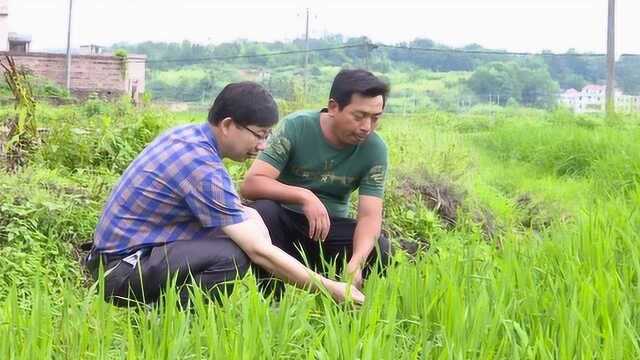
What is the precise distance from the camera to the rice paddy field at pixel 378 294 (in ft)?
7.17

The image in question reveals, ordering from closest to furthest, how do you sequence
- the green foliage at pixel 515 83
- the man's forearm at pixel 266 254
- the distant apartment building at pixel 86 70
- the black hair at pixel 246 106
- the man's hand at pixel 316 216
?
the man's forearm at pixel 266 254 < the black hair at pixel 246 106 < the man's hand at pixel 316 216 < the green foliage at pixel 515 83 < the distant apartment building at pixel 86 70

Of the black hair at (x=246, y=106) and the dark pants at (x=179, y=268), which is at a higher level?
the black hair at (x=246, y=106)

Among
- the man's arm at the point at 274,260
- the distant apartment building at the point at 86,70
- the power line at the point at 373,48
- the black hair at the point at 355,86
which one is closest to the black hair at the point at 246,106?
the man's arm at the point at 274,260

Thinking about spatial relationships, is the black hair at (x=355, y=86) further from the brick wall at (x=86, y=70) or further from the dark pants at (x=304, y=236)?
the brick wall at (x=86, y=70)

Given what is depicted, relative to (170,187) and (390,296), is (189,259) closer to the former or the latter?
(170,187)

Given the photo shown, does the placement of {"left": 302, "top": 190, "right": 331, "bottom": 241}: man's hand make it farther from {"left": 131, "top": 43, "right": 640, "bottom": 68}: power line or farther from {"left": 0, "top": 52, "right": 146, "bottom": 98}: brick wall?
{"left": 0, "top": 52, "right": 146, "bottom": 98}: brick wall

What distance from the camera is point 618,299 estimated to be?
2570 millimetres

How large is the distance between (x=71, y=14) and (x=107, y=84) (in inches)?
62.2

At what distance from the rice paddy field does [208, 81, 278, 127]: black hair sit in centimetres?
55

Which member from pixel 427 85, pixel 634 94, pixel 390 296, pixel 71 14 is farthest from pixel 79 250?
pixel 71 14

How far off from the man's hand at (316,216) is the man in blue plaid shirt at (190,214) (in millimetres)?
371

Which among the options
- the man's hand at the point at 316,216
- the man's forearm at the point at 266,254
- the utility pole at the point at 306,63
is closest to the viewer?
the man's forearm at the point at 266,254

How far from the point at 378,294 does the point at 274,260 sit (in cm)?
53

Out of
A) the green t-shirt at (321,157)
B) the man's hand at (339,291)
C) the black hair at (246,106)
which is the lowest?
the man's hand at (339,291)
